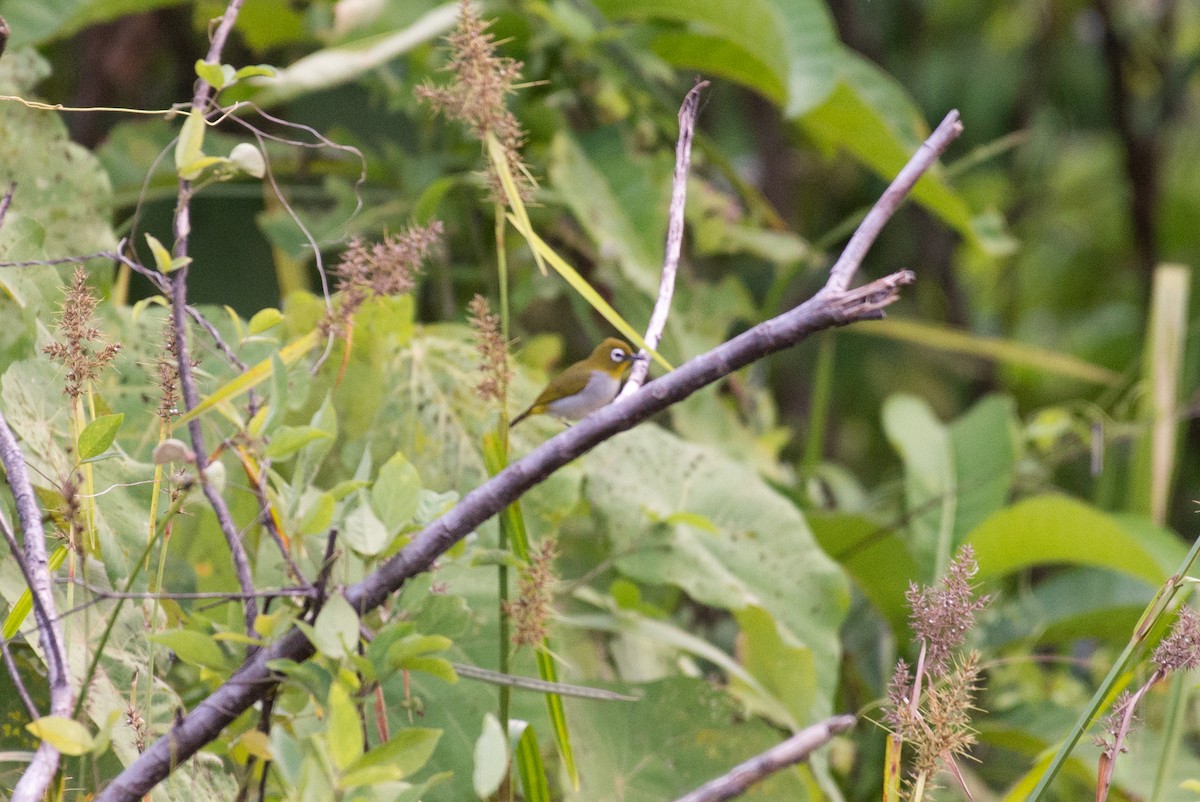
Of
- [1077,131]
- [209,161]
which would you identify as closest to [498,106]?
[209,161]

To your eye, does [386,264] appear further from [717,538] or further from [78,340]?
[717,538]

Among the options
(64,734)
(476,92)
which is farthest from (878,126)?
(64,734)

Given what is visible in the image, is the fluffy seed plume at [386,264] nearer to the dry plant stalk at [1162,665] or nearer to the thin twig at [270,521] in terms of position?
the thin twig at [270,521]

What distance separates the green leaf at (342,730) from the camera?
1.72ft

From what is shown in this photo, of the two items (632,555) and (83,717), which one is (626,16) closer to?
(632,555)

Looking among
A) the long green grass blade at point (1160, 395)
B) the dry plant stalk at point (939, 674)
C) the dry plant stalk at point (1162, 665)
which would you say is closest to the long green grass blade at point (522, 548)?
the dry plant stalk at point (939, 674)

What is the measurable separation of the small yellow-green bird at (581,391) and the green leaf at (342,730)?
0.63 metres

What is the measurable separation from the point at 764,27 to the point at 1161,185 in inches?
96.8

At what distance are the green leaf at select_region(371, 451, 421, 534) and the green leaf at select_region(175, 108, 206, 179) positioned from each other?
0.20m

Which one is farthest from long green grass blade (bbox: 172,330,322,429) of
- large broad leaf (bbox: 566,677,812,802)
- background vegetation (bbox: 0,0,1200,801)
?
large broad leaf (bbox: 566,677,812,802)

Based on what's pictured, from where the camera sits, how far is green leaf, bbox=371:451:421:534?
64 cm

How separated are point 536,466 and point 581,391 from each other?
0.69m

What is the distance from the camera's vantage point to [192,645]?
593 mm

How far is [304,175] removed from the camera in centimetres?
181
